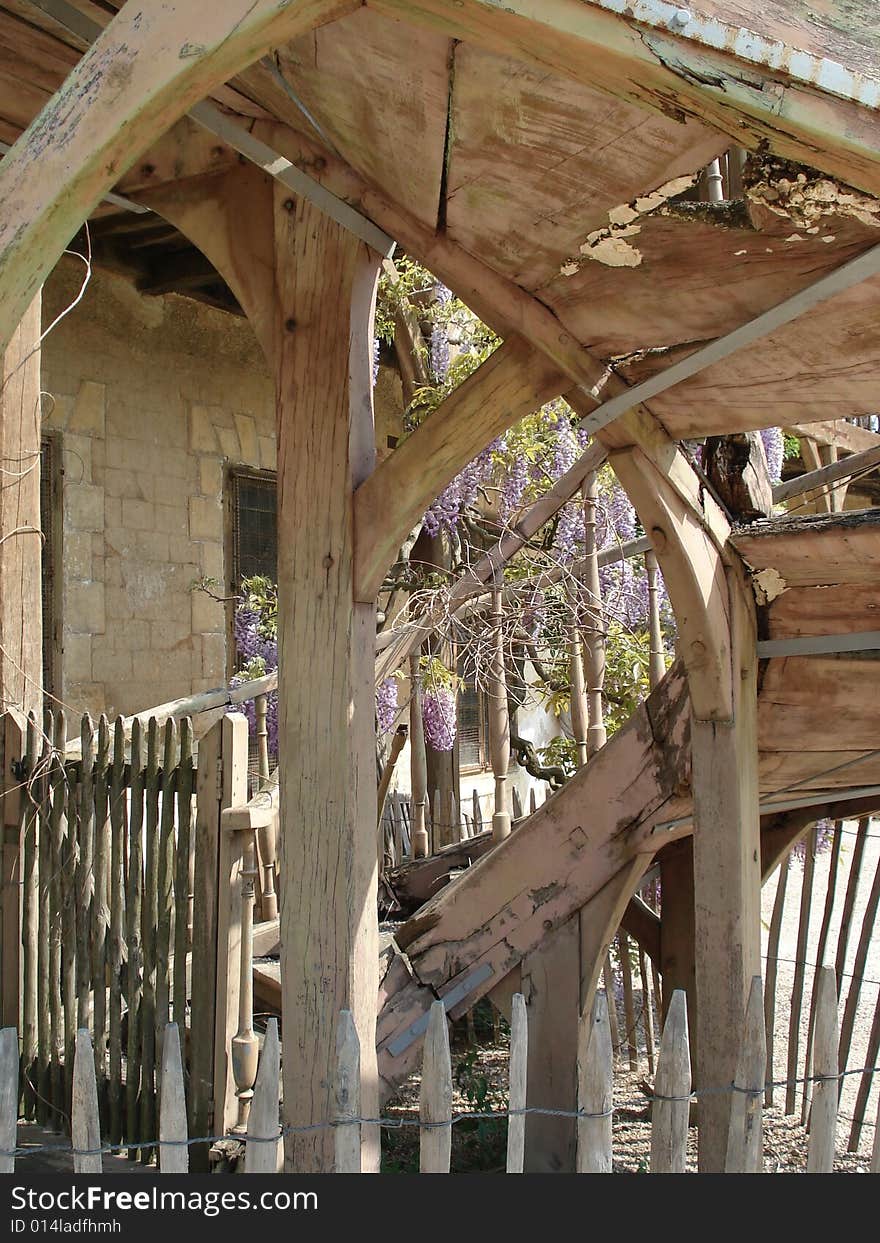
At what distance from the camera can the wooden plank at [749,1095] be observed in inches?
87.4

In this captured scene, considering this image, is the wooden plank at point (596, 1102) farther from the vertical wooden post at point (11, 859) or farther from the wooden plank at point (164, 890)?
the vertical wooden post at point (11, 859)

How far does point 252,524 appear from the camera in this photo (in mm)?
7371

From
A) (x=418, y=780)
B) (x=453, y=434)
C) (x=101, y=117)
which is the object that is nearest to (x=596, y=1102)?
(x=453, y=434)

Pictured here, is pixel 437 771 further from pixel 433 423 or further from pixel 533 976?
pixel 433 423

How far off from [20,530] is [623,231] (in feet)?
9.40

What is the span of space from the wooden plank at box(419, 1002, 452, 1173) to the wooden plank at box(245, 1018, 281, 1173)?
0.28m

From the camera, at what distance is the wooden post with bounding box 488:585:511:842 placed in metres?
4.65

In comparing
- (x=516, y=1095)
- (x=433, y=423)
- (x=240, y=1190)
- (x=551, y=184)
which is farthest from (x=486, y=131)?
(x=240, y=1190)

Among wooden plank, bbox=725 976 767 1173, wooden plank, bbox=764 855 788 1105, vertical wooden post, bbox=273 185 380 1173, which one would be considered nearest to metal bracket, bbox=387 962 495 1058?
vertical wooden post, bbox=273 185 380 1173

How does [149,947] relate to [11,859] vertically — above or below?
below

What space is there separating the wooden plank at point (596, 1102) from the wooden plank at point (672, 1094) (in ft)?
0.37

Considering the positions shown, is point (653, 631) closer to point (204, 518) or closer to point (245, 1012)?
point (245, 1012)

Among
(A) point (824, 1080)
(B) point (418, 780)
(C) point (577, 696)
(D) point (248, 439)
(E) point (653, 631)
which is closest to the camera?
(A) point (824, 1080)

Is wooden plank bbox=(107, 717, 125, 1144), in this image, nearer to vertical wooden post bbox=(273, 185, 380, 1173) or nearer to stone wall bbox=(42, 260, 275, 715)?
vertical wooden post bbox=(273, 185, 380, 1173)
